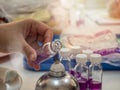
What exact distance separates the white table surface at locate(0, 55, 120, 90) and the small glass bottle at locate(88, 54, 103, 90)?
0.13 ft

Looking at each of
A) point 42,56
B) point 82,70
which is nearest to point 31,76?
point 42,56

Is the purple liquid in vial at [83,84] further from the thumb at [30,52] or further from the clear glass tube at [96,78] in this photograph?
the thumb at [30,52]

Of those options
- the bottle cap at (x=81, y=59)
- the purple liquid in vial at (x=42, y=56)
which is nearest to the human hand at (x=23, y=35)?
the purple liquid in vial at (x=42, y=56)

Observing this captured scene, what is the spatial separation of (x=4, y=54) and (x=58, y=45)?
39 cm

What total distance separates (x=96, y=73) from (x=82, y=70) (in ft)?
0.18

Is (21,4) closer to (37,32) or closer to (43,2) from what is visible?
(43,2)

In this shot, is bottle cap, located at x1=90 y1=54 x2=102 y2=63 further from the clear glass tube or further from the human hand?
the human hand

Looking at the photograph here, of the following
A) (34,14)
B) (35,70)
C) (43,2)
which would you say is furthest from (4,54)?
(43,2)

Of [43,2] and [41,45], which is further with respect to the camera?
[43,2]

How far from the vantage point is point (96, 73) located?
85 centimetres

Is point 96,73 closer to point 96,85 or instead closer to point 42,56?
point 96,85

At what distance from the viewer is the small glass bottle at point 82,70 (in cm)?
81

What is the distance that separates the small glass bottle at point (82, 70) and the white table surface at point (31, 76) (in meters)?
0.08

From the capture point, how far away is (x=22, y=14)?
4.28ft
